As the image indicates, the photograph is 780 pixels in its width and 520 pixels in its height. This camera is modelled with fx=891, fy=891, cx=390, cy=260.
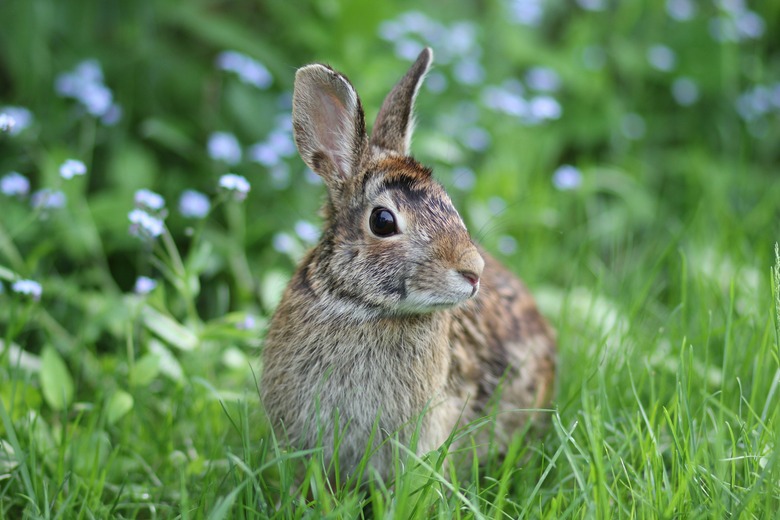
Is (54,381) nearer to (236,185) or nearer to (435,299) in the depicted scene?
(236,185)

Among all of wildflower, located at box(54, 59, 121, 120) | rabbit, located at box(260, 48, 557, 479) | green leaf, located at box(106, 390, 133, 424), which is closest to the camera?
rabbit, located at box(260, 48, 557, 479)

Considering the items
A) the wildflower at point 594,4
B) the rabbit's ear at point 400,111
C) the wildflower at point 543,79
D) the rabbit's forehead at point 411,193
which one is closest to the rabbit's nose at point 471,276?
the rabbit's forehead at point 411,193

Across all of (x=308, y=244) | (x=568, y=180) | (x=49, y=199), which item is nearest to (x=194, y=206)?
(x=308, y=244)

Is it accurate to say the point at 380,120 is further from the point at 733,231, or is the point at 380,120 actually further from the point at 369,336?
the point at 733,231

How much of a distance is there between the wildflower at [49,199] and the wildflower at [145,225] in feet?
1.51

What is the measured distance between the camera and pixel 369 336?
3.06 metres

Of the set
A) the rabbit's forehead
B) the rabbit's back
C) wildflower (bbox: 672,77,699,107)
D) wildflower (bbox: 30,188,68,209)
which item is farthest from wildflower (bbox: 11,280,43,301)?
wildflower (bbox: 672,77,699,107)

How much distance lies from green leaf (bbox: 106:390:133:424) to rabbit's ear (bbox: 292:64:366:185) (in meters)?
1.11

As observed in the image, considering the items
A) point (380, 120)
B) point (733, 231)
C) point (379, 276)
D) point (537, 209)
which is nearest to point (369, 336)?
point (379, 276)

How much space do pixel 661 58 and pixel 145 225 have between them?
4.28m

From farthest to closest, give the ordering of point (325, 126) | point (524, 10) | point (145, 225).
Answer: point (524, 10), point (145, 225), point (325, 126)

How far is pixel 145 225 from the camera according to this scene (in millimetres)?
3406

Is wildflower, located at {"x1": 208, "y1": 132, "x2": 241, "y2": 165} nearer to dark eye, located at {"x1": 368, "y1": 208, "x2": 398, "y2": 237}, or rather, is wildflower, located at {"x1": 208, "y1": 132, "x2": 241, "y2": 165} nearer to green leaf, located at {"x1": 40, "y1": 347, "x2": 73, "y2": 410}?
green leaf, located at {"x1": 40, "y1": 347, "x2": 73, "y2": 410}

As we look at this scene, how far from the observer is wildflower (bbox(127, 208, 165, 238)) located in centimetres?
341
